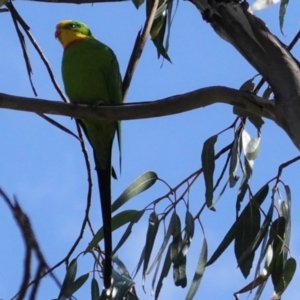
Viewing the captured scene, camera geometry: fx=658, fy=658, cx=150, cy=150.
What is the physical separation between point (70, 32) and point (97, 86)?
55 cm

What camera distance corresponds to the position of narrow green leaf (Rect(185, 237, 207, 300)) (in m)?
1.69

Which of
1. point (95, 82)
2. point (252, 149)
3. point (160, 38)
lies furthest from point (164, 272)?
point (95, 82)

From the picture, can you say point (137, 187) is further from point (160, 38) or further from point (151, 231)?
point (160, 38)

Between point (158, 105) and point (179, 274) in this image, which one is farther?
point (179, 274)

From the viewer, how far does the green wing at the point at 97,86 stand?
2.26 metres

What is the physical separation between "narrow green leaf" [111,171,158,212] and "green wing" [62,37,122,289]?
10.5 inches

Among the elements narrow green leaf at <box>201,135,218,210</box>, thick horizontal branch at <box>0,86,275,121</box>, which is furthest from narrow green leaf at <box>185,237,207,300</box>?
thick horizontal branch at <box>0,86,275,121</box>

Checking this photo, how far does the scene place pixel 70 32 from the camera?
278 centimetres

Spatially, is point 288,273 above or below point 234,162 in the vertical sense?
below

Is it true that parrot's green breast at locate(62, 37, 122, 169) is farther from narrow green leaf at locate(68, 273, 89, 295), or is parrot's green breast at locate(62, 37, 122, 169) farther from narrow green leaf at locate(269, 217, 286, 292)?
narrow green leaf at locate(269, 217, 286, 292)

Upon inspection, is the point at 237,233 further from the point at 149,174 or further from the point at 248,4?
the point at 248,4

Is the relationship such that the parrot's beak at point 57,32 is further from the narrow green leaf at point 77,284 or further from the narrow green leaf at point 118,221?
the narrow green leaf at point 77,284

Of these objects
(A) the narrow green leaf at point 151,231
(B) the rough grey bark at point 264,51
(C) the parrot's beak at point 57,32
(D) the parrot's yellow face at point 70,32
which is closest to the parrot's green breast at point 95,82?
(D) the parrot's yellow face at point 70,32

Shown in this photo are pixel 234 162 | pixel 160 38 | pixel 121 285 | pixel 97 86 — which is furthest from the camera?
pixel 97 86
